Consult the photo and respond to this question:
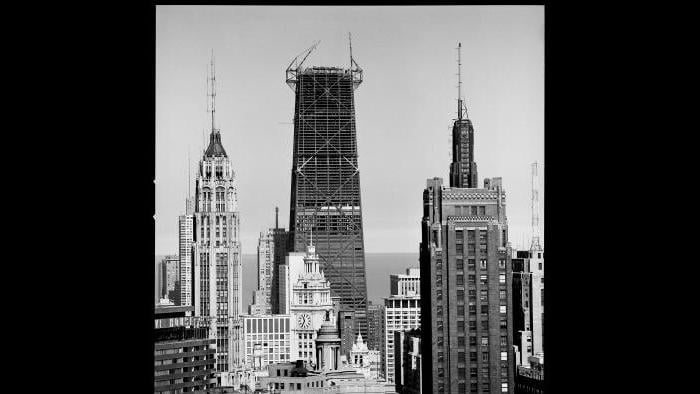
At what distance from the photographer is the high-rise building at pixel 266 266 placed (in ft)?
26.8

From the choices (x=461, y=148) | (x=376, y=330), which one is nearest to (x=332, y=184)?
(x=376, y=330)

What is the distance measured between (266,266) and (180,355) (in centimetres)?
180

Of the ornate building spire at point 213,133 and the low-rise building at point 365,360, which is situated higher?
the ornate building spire at point 213,133

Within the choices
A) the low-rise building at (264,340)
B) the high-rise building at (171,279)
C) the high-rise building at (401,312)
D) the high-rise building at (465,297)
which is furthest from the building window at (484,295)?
the high-rise building at (171,279)

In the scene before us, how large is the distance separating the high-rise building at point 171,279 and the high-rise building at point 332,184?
1321mm

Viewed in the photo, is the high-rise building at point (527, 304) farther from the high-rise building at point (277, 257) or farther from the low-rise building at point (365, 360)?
the high-rise building at point (277, 257)

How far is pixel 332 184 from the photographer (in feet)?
29.3

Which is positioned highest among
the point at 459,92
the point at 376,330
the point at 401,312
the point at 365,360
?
the point at 459,92

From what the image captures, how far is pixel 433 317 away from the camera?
7367 mm

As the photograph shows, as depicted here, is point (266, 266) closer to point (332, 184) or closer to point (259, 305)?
A: point (259, 305)
